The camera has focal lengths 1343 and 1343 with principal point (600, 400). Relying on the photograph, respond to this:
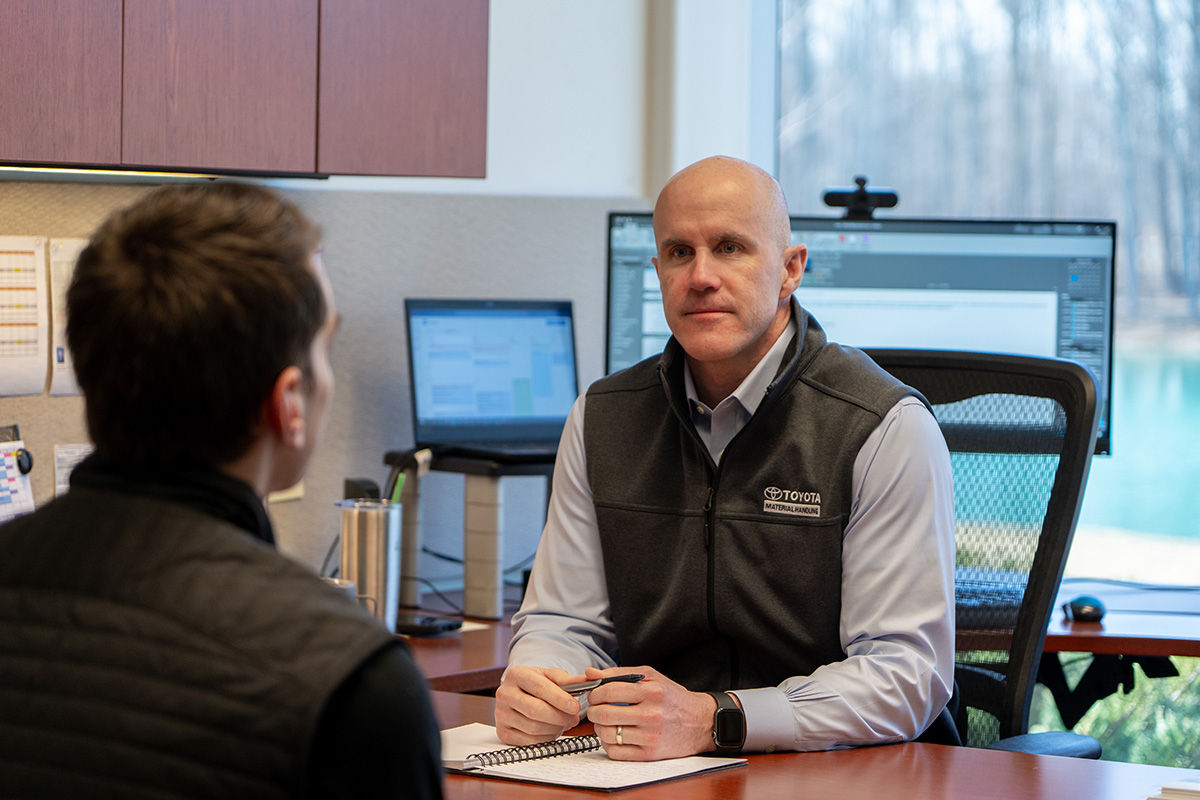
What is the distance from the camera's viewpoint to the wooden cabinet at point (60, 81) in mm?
1746

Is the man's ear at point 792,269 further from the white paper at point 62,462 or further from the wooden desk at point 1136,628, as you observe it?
the white paper at point 62,462

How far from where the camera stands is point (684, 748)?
4.33 ft

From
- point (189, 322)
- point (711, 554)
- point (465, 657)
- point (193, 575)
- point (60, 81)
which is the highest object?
point (60, 81)

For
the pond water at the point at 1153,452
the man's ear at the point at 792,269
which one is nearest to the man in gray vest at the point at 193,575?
the man's ear at the point at 792,269

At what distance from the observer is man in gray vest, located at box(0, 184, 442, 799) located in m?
0.71

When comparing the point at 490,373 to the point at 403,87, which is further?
the point at 490,373

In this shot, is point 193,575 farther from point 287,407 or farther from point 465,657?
point 465,657

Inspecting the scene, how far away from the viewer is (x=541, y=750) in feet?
Answer: 4.34

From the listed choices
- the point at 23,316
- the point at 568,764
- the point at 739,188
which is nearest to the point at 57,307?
the point at 23,316

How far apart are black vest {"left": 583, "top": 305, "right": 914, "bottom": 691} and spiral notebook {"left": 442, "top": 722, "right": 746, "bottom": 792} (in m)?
0.27

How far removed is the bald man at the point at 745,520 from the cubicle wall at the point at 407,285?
2.64ft

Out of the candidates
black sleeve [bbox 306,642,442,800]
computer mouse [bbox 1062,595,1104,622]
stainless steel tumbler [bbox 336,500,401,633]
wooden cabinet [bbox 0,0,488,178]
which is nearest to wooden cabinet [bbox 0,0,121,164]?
wooden cabinet [bbox 0,0,488,178]

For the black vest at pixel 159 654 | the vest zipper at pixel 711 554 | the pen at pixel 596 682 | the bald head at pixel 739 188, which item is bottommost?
the pen at pixel 596 682

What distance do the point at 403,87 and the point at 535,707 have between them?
1115mm
